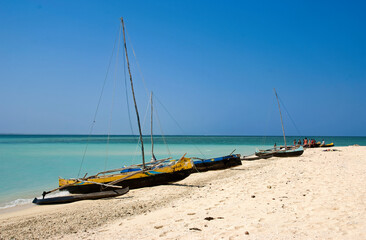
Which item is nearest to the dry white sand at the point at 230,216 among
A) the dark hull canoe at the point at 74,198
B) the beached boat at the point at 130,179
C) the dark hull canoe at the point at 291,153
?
the dark hull canoe at the point at 74,198

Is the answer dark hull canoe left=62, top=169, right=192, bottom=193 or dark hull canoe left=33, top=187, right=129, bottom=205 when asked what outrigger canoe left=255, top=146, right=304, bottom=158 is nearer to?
dark hull canoe left=62, top=169, right=192, bottom=193

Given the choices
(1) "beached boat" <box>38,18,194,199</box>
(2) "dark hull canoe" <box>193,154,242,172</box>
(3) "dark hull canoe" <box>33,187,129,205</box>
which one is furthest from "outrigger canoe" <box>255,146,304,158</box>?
(3) "dark hull canoe" <box>33,187,129,205</box>

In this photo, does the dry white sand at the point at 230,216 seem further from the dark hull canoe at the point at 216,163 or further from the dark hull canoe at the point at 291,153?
the dark hull canoe at the point at 291,153

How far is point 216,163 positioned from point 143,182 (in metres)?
7.43

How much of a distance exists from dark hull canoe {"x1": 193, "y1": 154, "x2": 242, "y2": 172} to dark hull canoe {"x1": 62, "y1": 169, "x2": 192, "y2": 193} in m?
4.41

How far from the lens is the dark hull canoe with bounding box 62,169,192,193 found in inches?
532

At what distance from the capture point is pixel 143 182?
14.3m

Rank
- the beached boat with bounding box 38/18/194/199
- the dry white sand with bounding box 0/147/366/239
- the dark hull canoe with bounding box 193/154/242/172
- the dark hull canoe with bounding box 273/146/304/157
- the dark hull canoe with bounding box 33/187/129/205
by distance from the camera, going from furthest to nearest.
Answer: the dark hull canoe with bounding box 273/146/304/157, the dark hull canoe with bounding box 193/154/242/172, the beached boat with bounding box 38/18/194/199, the dark hull canoe with bounding box 33/187/129/205, the dry white sand with bounding box 0/147/366/239

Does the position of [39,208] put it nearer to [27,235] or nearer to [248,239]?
[27,235]

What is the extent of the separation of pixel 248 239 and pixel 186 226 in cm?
168

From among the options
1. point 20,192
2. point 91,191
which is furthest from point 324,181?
point 20,192

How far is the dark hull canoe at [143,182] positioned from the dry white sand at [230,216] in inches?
101

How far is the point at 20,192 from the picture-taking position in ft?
49.2

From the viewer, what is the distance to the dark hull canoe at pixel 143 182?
13.5 meters
